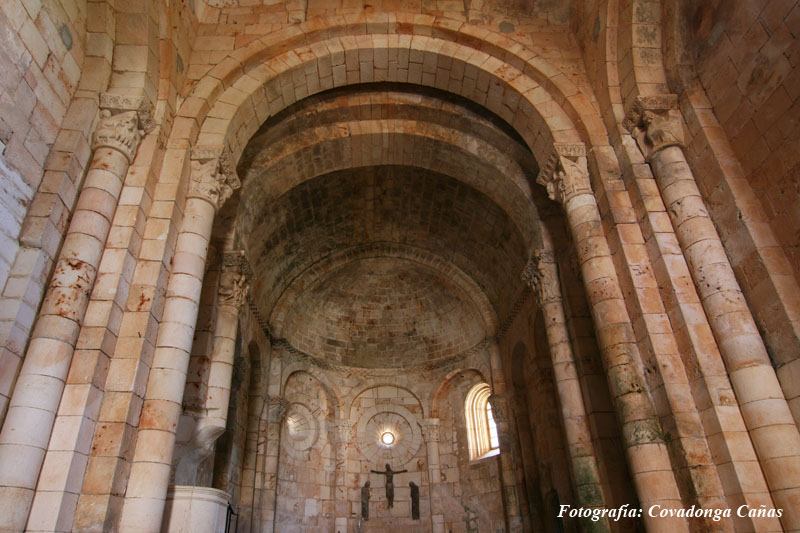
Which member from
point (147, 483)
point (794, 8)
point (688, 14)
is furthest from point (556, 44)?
point (147, 483)

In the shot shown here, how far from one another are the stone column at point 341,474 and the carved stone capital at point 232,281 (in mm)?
6763

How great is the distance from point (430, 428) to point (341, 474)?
275 centimetres

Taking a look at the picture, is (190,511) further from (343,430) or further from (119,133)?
(343,430)

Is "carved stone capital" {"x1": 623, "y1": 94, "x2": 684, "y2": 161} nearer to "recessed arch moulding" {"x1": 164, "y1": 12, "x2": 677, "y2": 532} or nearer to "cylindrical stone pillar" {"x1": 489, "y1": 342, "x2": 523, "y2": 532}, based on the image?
"recessed arch moulding" {"x1": 164, "y1": 12, "x2": 677, "y2": 532}

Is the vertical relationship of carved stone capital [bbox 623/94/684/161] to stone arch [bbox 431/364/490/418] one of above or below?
above

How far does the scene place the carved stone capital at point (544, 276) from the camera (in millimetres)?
9211

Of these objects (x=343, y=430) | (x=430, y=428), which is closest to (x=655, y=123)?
(x=430, y=428)

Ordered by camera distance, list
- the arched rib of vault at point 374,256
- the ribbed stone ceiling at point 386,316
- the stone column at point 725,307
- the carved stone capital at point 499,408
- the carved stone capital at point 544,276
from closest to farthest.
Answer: the stone column at point 725,307, the carved stone capital at point 544,276, the carved stone capital at point 499,408, the arched rib of vault at point 374,256, the ribbed stone ceiling at point 386,316

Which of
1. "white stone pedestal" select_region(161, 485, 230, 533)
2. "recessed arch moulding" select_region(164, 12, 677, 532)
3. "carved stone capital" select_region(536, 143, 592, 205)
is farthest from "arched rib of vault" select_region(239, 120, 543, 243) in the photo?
"white stone pedestal" select_region(161, 485, 230, 533)

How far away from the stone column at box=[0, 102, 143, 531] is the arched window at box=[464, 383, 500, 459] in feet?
34.7

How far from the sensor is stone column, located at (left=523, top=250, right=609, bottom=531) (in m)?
7.48

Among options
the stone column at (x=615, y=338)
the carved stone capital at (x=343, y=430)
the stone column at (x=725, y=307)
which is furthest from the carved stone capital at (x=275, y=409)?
the stone column at (x=725, y=307)

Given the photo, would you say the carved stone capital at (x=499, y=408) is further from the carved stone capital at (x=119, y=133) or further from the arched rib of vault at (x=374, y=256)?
the carved stone capital at (x=119, y=133)

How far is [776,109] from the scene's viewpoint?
19.1 feet
